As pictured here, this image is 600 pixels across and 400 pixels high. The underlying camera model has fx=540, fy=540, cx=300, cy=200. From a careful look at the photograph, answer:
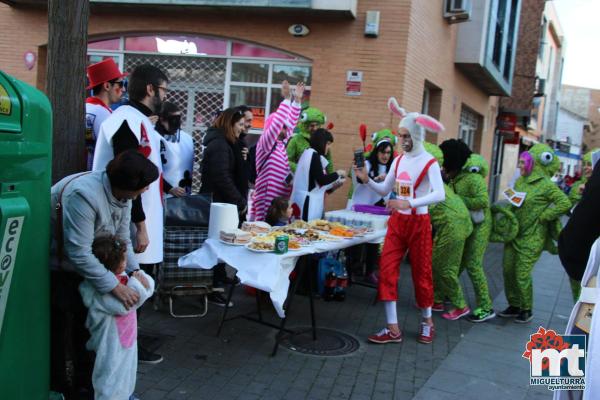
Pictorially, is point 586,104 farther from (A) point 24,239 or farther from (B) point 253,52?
(A) point 24,239

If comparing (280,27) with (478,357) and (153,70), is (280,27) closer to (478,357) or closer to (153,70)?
(153,70)

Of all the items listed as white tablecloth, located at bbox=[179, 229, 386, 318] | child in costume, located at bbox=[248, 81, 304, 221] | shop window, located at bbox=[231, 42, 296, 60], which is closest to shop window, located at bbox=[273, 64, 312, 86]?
shop window, located at bbox=[231, 42, 296, 60]

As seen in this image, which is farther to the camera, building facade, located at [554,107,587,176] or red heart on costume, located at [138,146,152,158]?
building facade, located at [554,107,587,176]

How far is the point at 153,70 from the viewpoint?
160 inches

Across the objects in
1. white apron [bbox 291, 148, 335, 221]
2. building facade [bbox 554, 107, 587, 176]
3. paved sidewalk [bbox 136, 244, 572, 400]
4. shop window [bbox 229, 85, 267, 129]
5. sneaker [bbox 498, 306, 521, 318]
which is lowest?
paved sidewalk [bbox 136, 244, 572, 400]

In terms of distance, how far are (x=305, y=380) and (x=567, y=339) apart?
216 centimetres

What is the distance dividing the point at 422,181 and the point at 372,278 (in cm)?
268

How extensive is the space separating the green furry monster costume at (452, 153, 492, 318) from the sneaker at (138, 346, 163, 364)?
3.46 meters

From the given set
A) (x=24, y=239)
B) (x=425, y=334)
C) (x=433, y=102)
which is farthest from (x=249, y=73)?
(x=24, y=239)

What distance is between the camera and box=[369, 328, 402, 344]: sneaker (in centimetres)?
494

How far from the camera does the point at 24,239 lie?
8.09ft

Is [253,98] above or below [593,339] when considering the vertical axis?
above

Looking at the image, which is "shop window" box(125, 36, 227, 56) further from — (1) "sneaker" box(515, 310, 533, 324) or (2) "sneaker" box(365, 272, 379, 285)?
(1) "sneaker" box(515, 310, 533, 324)

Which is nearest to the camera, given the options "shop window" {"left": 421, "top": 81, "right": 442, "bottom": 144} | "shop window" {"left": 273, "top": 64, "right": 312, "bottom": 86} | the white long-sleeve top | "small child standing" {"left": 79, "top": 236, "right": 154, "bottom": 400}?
"small child standing" {"left": 79, "top": 236, "right": 154, "bottom": 400}
